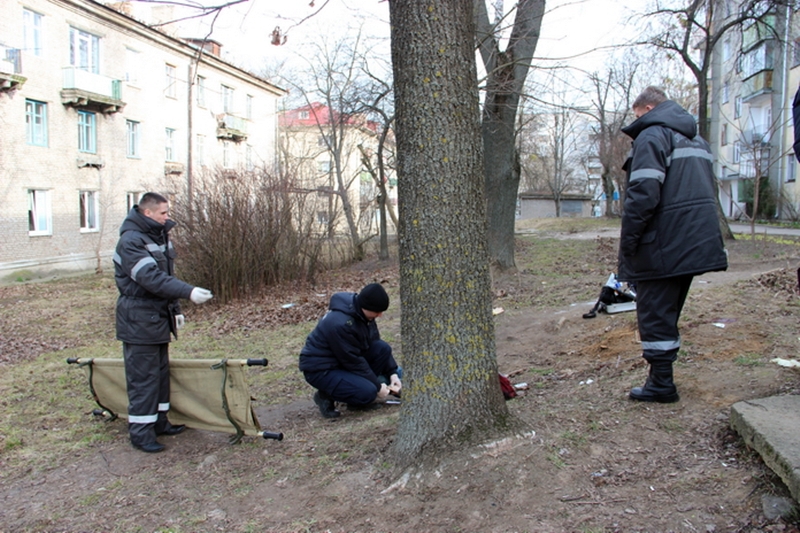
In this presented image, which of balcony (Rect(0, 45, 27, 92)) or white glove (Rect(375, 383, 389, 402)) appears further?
balcony (Rect(0, 45, 27, 92))

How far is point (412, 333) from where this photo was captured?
122 inches

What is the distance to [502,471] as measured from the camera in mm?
2910

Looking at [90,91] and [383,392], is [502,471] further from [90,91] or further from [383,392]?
[90,91]

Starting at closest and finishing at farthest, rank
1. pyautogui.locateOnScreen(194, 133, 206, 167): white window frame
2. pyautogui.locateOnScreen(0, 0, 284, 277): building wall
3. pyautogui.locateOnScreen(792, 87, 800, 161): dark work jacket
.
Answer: pyautogui.locateOnScreen(792, 87, 800, 161): dark work jacket, pyautogui.locateOnScreen(0, 0, 284, 277): building wall, pyautogui.locateOnScreen(194, 133, 206, 167): white window frame

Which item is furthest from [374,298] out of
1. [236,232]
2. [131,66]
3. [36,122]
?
[131,66]

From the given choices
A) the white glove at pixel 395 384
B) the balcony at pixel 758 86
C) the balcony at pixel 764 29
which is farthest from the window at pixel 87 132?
the balcony at pixel 758 86

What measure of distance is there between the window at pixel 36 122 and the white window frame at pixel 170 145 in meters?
6.66

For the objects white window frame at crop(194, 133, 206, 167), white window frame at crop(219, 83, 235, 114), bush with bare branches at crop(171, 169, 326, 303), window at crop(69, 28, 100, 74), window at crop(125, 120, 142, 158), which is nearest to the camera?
bush with bare branches at crop(171, 169, 326, 303)

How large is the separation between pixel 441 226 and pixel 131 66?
27.0 meters

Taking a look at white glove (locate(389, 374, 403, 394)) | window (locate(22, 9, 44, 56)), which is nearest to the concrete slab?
white glove (locate(389, 374, 403, 394))

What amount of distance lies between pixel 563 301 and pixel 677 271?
5.34m

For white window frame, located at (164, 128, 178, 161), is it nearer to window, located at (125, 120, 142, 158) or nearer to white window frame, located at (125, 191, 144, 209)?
window, located at (125, 120, 142, 158)

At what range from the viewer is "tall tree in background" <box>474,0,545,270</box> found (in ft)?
34.0

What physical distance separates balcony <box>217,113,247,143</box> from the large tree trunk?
3003 cm
